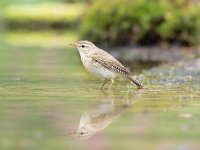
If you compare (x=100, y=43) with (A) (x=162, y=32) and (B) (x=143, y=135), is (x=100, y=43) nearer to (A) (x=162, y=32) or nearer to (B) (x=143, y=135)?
(A) (x=162, y=32)

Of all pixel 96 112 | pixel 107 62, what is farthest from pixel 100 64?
pixel 96 112

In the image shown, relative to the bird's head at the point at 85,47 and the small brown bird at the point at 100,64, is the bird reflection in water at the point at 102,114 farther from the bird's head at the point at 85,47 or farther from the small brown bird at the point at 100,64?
the bird's head at the point at 85,47

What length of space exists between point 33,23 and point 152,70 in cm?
2895

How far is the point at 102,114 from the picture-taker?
424 inches

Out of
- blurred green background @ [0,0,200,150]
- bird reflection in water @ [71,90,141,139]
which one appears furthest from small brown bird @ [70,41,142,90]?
bird reflection in water @ [71,90,141,139]

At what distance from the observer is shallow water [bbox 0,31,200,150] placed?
8.63 metres

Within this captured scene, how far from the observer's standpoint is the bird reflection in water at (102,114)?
940 cm

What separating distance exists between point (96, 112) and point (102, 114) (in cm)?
17

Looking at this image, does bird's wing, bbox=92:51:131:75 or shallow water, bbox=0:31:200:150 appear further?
bird's wing, bbox=92:51:131:75

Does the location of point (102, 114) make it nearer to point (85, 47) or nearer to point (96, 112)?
point (96, 112)

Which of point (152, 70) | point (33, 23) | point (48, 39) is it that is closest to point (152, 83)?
point (152, 70)

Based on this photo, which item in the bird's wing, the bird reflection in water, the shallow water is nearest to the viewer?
the shallow water

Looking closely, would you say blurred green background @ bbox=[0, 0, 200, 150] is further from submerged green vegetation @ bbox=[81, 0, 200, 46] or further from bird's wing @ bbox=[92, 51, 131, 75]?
bird's wing @ bbox=[92, 51, 131, 75]

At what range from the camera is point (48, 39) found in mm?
35344
